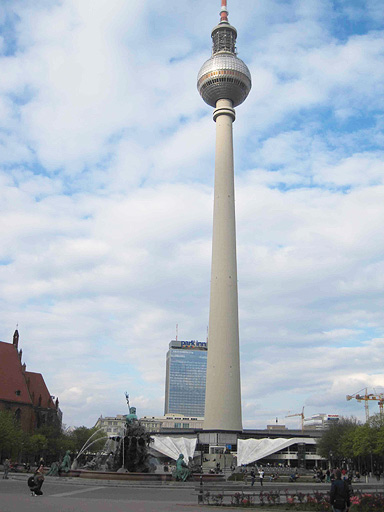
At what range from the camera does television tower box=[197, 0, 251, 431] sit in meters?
76.5

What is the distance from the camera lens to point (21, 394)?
9119cm

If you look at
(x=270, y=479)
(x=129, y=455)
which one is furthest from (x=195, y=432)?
(x=129, y=455)

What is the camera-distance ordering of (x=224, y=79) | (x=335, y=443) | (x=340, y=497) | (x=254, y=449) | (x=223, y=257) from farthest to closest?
(x=224, y=79)
(x=335, y=443)
(x=223, y=257)
(x=254, y=449)
(x=340, y=497)

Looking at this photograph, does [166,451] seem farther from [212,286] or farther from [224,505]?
[224,505]

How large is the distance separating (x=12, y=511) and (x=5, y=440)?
53794mm

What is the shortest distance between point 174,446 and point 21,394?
103 feet

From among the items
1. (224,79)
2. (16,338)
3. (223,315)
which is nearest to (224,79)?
(224,79)

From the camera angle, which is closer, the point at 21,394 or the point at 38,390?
the point at 21,394

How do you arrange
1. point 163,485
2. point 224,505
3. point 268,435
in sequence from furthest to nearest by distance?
point 268,435
point 163,485
point 224,505

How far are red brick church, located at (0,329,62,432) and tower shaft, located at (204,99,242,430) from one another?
32.5 metres

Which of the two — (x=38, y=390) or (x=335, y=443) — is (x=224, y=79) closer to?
(x=335, y=443)

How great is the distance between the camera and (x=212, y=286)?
81.2m

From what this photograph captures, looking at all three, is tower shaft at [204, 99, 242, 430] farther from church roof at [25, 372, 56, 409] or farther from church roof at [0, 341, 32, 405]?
church roof at [25, 372, 56, 409]

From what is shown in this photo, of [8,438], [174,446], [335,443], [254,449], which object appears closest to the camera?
[8,438]
